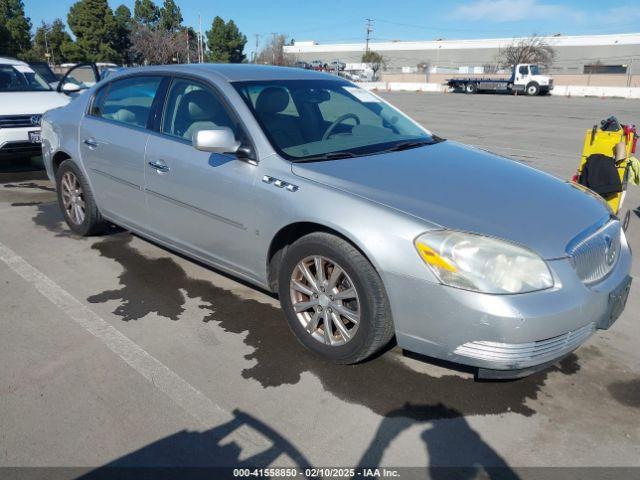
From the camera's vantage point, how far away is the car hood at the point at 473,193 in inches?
106

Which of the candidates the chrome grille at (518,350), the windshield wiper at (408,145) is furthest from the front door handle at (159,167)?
the chrome grille at (518,350)

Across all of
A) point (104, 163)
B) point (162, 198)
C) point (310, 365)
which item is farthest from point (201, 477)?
point (104, 163)

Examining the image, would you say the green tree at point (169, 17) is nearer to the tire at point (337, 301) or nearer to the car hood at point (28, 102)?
the car hood at point (28, 102)

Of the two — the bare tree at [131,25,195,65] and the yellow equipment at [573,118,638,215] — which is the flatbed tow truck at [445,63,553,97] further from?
the yellow equipment at [573,118,638,215]

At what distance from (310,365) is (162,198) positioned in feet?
5.79

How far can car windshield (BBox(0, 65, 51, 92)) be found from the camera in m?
8.66

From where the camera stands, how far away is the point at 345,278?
2.98 m

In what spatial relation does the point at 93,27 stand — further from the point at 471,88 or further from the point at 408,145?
the point at 408,145

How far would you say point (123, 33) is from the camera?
2697 inches

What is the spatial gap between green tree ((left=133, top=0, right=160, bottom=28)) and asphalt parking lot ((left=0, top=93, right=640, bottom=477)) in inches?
3189

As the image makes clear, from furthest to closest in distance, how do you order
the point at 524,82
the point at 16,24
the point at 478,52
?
the point at 478,52
the point at 16,24
the point at 524,82

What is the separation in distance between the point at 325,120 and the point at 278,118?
410 millimetres

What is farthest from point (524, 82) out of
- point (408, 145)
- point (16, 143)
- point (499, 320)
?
point (499, 320)

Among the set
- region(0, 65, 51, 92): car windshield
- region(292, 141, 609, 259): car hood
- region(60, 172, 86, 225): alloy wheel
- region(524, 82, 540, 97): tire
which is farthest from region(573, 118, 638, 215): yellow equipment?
region(524, 82, 540, 97): tire
